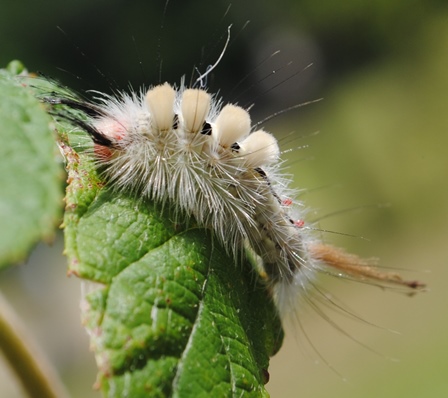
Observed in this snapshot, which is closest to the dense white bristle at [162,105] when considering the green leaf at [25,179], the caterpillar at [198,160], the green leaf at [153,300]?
the caterpillar at [198,160]

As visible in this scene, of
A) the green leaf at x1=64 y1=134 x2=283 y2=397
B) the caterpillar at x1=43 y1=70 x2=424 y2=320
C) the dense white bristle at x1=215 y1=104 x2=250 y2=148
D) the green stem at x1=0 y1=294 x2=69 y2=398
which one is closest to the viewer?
the green leaf at x1=64 y1=134 x2=283 y2=397

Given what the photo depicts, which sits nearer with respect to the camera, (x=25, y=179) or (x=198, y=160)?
(x=25, y=179)

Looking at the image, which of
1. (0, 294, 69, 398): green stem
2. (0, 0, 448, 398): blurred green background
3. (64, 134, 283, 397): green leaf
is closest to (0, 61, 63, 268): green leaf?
(64, 134, 283, 397): green leaf

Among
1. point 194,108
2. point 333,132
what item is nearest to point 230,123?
point 194,108

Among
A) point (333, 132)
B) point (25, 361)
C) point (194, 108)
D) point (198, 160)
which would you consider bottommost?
point (333, 132)

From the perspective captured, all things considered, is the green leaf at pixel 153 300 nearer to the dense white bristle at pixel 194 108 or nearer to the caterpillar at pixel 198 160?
the caterpillar at pixel 198 160

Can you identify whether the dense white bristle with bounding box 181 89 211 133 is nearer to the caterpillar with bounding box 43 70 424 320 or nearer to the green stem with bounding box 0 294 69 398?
the caterpillar with bounding box 43 70 424 320

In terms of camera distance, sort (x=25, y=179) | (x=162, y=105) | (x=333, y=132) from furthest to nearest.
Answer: (x=333, y=132), (x=162, y=105), (x=25, y=179)

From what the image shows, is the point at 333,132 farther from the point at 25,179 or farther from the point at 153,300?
the point at 25,179
